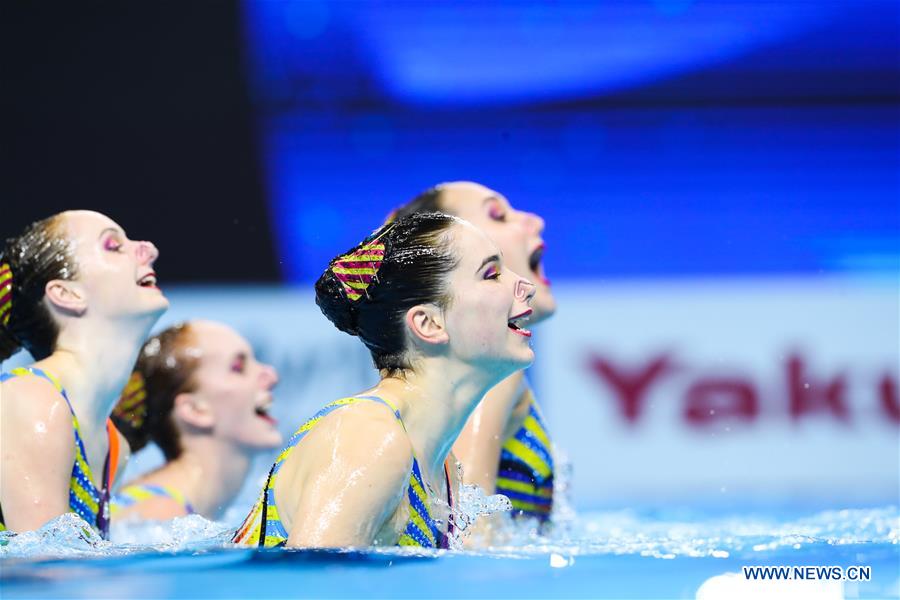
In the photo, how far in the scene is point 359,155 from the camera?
22.3 ft

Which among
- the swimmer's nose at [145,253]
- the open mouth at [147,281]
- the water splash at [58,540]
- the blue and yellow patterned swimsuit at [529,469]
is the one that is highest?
the swimmer's nose at [145,253]

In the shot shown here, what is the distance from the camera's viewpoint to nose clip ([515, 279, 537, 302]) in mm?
2908

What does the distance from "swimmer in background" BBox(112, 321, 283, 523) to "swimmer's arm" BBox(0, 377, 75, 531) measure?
1190 mm

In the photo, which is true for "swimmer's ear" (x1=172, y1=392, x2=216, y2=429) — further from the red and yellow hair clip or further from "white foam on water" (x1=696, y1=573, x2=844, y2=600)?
"white foam on water" (x1=696, y1=573, x2=844, y2=600)

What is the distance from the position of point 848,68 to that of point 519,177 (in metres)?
1.92

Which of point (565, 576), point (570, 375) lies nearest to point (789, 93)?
point (570, 375)

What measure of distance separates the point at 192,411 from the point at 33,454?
52.1 inches

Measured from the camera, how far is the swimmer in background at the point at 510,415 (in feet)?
12.2

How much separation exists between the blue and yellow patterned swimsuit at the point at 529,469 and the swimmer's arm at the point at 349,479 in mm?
1427

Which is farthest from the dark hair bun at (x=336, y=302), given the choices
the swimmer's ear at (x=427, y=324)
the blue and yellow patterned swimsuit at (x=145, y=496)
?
the blue and yellow patterned swimsuit at (x=145, y=496)

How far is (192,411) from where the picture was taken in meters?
4.58

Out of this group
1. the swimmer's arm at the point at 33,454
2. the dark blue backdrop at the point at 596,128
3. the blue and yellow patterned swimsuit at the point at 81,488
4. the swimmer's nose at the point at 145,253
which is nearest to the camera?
the swimmer's arm at the point at 33,454

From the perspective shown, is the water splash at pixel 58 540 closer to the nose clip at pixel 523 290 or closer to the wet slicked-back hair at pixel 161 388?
the nose clip at pixel 523 290

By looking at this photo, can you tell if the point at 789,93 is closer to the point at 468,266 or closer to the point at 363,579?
the point at 468,266
